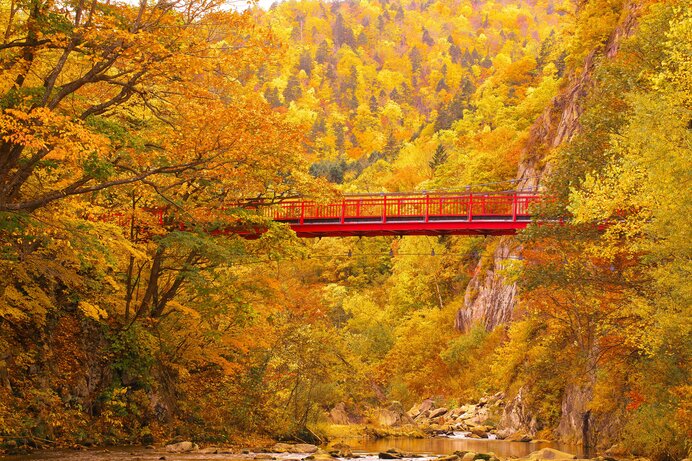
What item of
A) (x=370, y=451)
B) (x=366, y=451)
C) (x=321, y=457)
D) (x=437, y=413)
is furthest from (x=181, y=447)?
(x=437, y=413)

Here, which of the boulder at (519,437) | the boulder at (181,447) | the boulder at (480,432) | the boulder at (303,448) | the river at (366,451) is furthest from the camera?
the boulder at (480,432)

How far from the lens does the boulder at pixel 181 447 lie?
782 inches

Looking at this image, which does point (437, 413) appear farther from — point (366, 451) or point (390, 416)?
point (366, 451)

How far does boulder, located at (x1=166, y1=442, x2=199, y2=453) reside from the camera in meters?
19.9

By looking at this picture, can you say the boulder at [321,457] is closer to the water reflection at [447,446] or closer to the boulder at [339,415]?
the water reflection at [447,446]

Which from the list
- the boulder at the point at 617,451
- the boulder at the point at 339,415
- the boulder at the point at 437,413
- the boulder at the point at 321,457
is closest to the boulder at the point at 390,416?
the boulder at the point at 339,415

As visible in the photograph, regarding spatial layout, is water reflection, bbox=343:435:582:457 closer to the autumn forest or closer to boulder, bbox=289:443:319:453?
the autumn forest

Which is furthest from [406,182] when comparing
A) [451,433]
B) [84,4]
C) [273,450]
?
[84,4]

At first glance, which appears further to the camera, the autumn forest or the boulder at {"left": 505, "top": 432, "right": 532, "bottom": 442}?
the boulder at {"left": 505, "top": 432, "right": 532, "bottom": 442}

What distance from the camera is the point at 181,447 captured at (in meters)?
20.2

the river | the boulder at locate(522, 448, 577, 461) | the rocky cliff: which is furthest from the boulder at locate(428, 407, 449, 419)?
the boulder at locate(522, 448, 577, 461)

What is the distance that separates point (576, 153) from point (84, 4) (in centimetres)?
1802

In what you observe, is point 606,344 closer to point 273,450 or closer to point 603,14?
point 273,450

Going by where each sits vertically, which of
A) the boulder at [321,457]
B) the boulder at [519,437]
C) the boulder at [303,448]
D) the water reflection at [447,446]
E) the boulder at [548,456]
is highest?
the boulder at [548,456]
